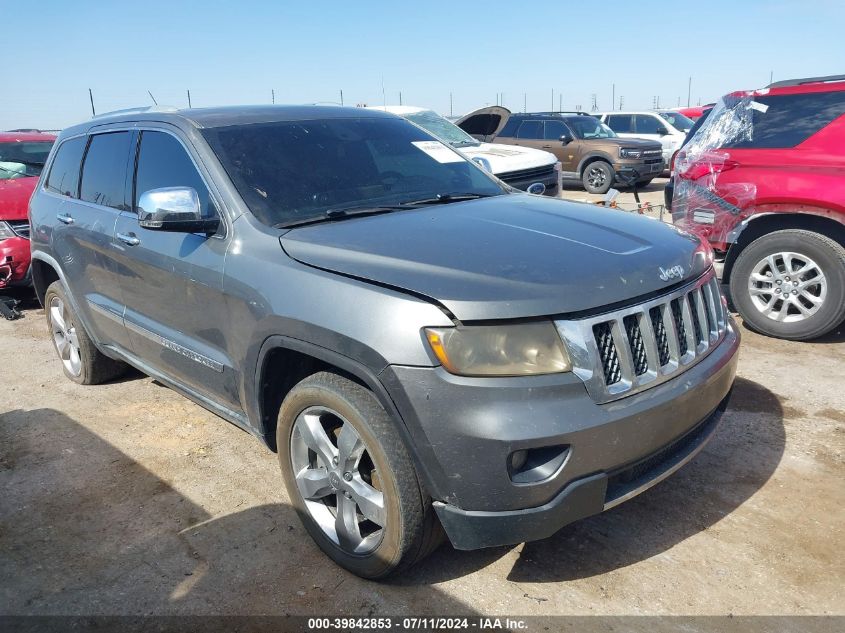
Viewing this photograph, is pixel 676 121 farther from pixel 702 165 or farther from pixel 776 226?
pixel 776 226

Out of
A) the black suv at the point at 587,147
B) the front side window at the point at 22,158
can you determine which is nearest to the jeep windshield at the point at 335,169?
the front side window at the point at 22,158

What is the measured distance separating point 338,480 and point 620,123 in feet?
62.0

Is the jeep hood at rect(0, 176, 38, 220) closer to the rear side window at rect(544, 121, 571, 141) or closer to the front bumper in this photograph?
the front bumper

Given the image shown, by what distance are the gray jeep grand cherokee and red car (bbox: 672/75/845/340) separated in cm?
244

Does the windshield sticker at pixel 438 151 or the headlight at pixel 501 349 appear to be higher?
the windshield sticker at pixel 438 151

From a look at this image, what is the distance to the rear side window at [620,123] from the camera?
19.4 m

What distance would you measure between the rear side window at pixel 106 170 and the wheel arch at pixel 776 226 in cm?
437

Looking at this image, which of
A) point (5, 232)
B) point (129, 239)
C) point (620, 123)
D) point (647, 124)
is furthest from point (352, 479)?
point (620, 123)

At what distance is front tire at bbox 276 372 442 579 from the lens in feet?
7.87

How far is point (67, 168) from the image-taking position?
4680mm

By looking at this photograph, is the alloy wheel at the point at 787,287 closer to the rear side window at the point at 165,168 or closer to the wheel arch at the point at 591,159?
the rear side window at the point at 165,168

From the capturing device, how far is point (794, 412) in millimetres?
4082

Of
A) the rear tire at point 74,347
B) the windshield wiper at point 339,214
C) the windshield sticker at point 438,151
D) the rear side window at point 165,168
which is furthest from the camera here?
the rear tire at point 74,347

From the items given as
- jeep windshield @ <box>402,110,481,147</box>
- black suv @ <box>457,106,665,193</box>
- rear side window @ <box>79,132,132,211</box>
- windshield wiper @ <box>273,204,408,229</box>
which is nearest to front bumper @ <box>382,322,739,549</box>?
windshield wiper @ <box>273,204,408,229</box>
